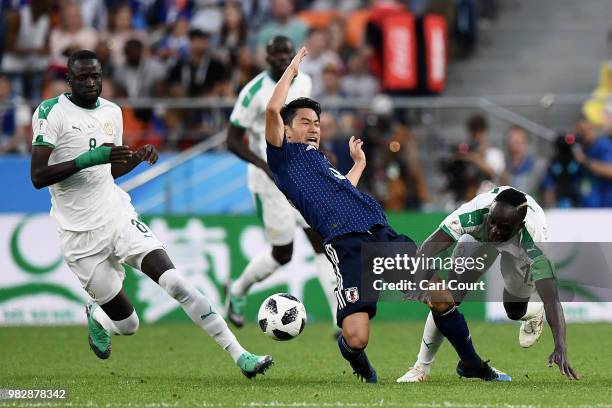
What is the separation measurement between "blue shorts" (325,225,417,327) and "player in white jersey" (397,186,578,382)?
1.25 feet

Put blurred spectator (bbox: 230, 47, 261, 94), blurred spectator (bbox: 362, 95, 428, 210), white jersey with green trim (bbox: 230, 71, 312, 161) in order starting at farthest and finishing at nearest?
blurred spectator (bbox: 230, 47, 261, 94) < blurred spectator (bbox: 362, 95, 428, 210) < white jersey with green trim (bbox: 230, 71, 312, 161)

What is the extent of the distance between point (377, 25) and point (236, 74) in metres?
2.45

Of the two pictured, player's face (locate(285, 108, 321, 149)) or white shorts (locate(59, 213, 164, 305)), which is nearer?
player's face (locate(285, 108, 321, 149))

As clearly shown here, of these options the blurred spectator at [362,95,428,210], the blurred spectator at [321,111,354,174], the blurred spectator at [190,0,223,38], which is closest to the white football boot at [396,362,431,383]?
the blurred spectator at [321,111,354,174]

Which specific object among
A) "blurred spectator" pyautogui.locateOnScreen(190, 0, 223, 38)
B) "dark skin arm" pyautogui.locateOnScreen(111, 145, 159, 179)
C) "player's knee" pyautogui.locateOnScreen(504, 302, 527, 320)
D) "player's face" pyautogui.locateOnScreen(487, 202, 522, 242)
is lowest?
"player's knee" pyautogui.locateOnScreen(504, 302, 527, 320)

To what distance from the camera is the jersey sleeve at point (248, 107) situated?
13344mm

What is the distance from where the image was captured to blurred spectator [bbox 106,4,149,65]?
19.8m

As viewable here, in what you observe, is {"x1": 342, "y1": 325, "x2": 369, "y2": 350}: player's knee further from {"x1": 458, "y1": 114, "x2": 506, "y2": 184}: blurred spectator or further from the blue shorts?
{"x1": 458, "y1": 114, "x2": 506, "y2": 184}: blurred spectator

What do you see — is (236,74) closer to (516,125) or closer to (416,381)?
(516,125)

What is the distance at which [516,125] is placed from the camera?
1867 centimetres

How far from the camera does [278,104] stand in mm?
9375

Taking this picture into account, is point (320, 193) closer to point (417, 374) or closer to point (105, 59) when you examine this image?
point (417, 374)

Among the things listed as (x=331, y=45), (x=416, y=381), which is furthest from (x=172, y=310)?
(x=416, y=381)

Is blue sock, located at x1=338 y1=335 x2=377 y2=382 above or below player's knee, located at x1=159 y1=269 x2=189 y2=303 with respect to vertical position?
below
